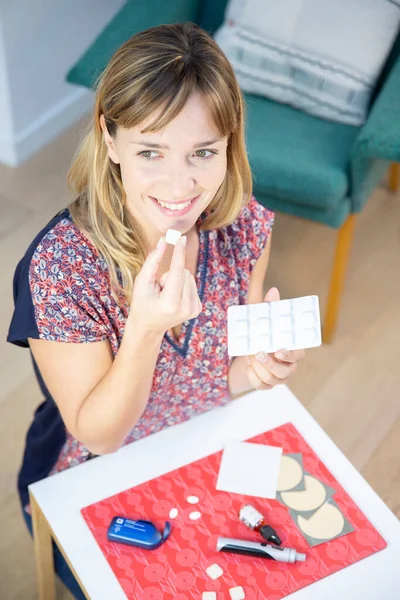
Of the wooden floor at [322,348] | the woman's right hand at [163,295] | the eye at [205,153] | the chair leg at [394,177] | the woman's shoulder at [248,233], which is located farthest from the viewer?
the chair leg at [394,177]

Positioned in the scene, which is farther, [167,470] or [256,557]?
[167,470]

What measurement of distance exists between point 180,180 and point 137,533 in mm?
515

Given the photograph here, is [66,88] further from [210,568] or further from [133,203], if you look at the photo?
[210,568]

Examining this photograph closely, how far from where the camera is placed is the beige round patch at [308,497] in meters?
1.21

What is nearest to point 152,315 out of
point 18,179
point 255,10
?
point 255,10

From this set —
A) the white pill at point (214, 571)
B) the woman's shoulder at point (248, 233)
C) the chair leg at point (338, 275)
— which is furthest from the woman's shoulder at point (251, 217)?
the chair leg at point (338, 275)

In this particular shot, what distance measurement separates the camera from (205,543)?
Answer: 116 centimetres

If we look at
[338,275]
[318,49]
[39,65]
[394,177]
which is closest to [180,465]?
[338,275]

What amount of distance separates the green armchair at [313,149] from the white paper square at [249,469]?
91cm

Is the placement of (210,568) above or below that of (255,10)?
below

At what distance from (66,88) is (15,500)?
165 cm

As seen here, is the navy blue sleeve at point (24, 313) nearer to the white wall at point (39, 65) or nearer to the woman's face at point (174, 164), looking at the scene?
the woman's face at point (174, 164)

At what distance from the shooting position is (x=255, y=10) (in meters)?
2.22

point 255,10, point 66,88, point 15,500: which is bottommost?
point 15,500
